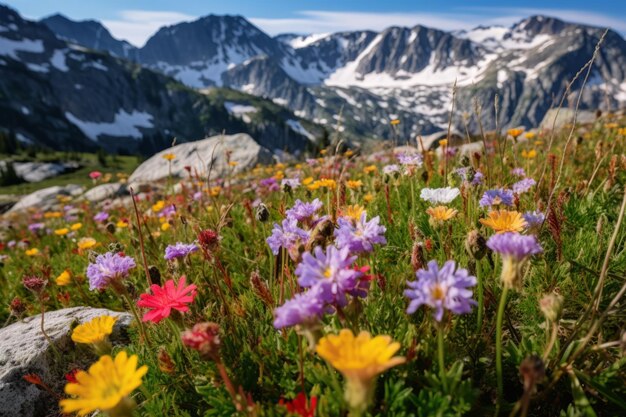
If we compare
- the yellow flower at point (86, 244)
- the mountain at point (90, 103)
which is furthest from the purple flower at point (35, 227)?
the mountain at point (90, 103)

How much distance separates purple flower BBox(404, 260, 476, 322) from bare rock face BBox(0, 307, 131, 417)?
84.4 inches

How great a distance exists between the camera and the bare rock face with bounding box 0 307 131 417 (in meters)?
2.15

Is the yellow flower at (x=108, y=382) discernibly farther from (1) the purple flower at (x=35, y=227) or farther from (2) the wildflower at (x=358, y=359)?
(1) the purple flower at (x=35, y=227)

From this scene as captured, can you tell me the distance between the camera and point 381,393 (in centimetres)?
156

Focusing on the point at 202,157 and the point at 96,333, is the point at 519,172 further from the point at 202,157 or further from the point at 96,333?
the point at 202,157

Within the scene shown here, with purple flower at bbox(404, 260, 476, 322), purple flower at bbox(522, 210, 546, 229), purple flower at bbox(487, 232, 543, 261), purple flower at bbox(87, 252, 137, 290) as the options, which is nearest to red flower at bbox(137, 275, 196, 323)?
purple flower at bbox(87, 252, 137, 290)

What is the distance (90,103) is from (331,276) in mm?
182206

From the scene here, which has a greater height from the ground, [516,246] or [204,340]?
[516,246]

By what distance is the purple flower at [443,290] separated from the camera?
3.88ft

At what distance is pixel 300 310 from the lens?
1198 millimetres

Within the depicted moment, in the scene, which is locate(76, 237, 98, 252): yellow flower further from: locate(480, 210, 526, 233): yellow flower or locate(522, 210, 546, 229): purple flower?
locate(522, 210, 546, 229): purple flower

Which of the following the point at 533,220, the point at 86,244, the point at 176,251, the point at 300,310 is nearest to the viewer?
the point at 300,310

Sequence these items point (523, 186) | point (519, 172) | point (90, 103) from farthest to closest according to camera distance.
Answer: point (90, 103)
point (519, 172)
point (523, 186)

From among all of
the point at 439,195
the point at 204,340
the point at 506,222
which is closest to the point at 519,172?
the point at 439,195
